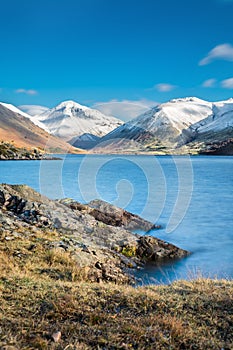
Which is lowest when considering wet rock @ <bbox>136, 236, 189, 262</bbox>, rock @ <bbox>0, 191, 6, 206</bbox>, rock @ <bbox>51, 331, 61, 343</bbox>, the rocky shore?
wet rock @ <bbox>136, 236, 189, 262</bbox>

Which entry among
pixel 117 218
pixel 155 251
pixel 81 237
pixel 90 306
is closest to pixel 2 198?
pixel 81 237

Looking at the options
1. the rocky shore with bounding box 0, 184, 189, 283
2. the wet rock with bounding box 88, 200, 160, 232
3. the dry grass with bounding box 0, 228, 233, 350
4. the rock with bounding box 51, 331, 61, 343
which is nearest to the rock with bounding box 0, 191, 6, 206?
the rocky shore with bounding box 0, 184, 189, 283

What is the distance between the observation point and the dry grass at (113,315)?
6734 millimetres

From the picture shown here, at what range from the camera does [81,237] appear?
61.7 feet

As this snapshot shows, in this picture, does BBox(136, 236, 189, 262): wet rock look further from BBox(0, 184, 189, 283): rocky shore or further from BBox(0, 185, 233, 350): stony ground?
BBox(0, 185, 233, 350): stony ground

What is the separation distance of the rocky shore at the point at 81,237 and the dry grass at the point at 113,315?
12.6 ft

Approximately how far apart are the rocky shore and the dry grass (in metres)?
3.83

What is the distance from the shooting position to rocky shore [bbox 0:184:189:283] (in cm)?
1497

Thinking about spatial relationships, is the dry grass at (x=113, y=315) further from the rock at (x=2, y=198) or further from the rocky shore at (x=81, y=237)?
the rock at (x=2, y=198)

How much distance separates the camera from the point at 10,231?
1591cm

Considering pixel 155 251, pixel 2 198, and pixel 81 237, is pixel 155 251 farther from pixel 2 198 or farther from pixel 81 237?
pixel 2 198

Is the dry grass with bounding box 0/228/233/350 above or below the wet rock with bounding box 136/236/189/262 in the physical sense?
above

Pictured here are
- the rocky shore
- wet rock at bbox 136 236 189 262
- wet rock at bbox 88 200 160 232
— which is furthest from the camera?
wet rock at bbox 88 200 160 232

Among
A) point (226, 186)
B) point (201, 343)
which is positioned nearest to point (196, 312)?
point (201, 343)
